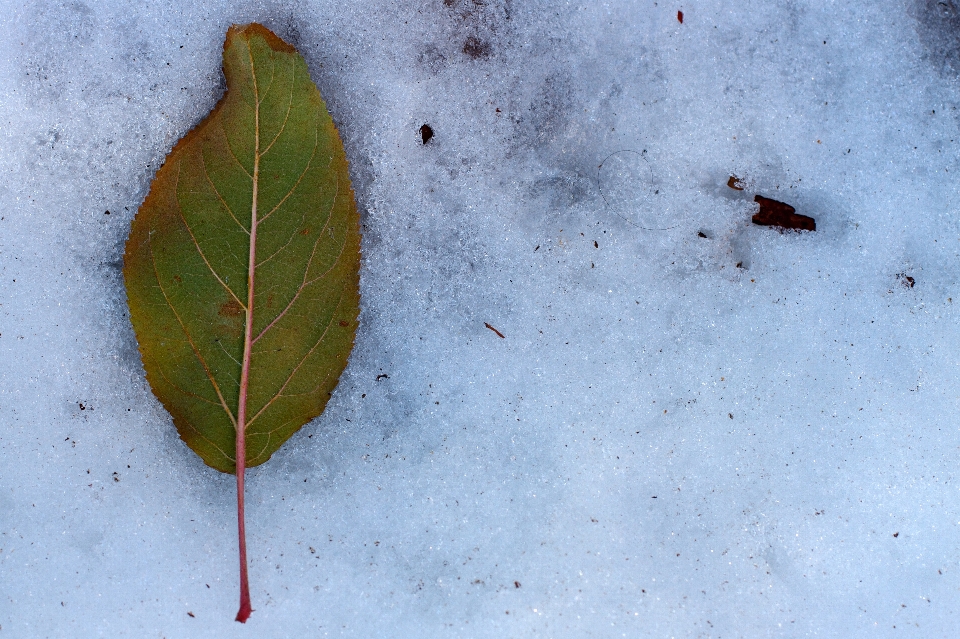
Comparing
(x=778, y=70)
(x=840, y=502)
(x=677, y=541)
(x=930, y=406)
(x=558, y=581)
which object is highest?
(x=778, y=70)

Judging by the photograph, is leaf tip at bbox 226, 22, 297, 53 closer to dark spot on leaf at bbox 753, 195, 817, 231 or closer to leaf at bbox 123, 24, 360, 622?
leaf at bbox 123, 24, 360, 622

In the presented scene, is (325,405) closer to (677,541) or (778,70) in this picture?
(677,541)

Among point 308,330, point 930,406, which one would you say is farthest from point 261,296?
point 930,406

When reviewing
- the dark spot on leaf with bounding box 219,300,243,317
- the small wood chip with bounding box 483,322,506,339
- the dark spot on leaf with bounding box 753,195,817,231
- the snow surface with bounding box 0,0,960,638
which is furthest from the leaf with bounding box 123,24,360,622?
the dark spot on leaf with bounding box 753,195,817,231

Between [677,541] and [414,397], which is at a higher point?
[414,397]

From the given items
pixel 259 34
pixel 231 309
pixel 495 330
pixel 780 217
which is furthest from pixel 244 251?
pixel 780 217

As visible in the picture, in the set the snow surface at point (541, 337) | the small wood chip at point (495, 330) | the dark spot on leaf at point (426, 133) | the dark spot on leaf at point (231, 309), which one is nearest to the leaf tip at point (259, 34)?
the snow surface at point (541, 337)

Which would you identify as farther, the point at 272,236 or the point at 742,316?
the point at 742,316
